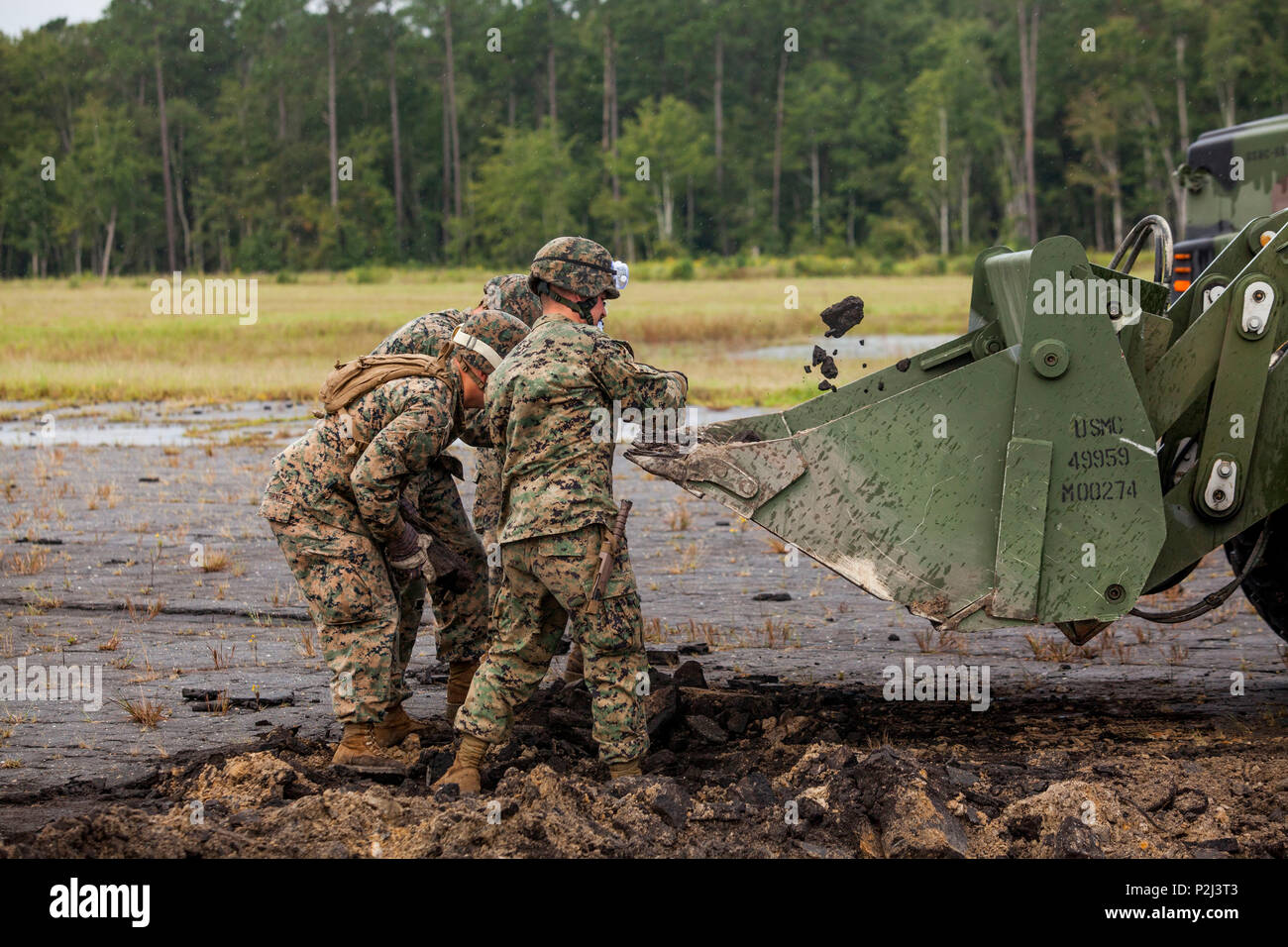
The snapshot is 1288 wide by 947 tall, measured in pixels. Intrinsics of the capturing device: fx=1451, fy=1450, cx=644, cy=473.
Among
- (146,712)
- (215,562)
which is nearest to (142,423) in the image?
(215,562)

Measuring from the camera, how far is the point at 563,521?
517 centimetres

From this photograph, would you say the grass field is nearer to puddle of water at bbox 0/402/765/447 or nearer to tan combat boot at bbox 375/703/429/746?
puddle of water at bbox 0/402/765/447

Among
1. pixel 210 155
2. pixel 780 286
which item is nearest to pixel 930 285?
pixel 780 286

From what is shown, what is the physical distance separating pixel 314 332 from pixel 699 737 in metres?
29.6

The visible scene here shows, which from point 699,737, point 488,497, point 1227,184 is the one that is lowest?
point 699,737

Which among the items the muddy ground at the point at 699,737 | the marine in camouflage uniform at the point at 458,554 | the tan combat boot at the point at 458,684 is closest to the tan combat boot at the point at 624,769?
the muddy ground at the point at 699,737

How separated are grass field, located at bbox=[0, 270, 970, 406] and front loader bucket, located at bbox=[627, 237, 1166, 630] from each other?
15284mm

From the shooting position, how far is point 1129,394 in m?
5.31

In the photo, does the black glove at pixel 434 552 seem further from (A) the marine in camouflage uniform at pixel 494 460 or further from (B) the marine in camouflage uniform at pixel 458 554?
(A) the marine in camouflage uniform at pixel 494 460

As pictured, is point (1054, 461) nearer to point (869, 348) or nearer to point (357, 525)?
point (357, 525)

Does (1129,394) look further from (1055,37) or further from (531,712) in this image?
(1055,37)

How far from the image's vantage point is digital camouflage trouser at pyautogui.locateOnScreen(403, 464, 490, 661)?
6250 mm

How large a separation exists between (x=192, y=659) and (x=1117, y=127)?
5431 centimetres

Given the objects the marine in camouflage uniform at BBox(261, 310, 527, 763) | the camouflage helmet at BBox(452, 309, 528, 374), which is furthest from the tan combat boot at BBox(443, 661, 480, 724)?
the camouflage helmet at BBox(452, 309, 528, 374)
